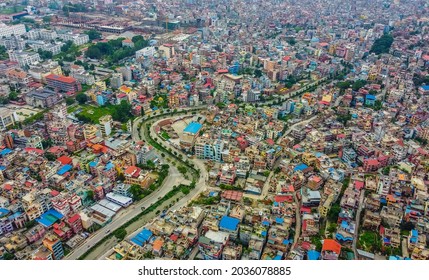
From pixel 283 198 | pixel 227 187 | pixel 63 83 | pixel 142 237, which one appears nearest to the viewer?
pixel 142 237

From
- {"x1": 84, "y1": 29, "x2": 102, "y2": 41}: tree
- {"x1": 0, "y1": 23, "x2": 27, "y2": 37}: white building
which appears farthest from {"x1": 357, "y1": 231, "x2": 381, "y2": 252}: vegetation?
{"x1": 0, "y1": 23, "x2": 27, "y2": 37}: white building

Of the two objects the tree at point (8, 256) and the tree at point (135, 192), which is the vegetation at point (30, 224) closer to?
the tree at point (8, 256)

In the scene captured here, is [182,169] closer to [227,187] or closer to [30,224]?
[227,187]

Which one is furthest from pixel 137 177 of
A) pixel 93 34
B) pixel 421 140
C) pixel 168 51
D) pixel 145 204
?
pixel 93 34

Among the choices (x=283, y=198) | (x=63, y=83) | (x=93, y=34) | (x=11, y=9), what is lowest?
(x=283, y=198)

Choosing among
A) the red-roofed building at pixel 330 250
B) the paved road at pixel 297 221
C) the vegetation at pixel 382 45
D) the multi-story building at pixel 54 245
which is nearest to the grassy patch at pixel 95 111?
the multi-story building at pixel 54 245

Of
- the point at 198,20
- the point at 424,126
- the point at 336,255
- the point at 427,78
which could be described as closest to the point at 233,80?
the point at 424,126

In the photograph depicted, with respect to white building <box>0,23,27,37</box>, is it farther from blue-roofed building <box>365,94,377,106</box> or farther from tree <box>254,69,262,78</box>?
blue-roofed building <box>365,94,377,106</box>
